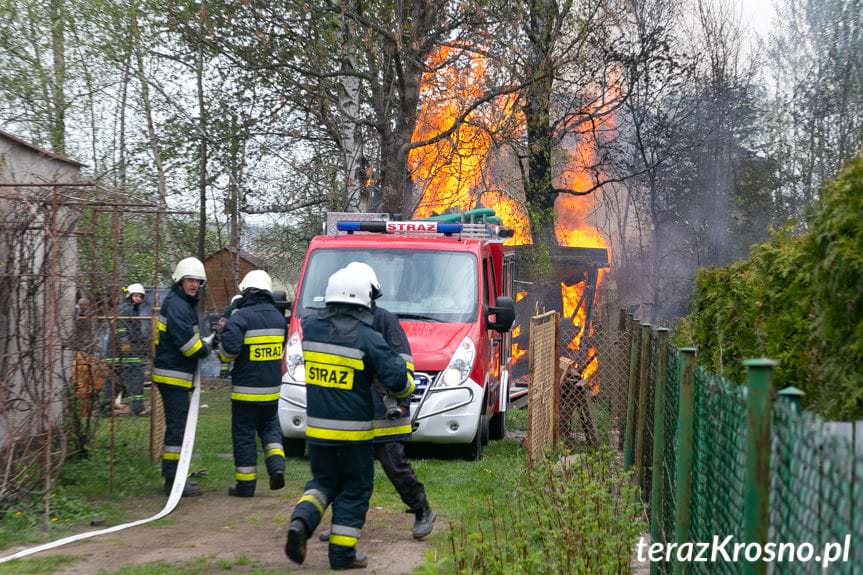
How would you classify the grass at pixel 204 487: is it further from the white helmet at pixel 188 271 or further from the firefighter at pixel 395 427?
the white helmet at pixel 188 271

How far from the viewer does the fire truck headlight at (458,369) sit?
10789 millimetres

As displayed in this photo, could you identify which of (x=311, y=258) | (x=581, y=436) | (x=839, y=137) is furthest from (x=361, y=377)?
(x=839, y=137)

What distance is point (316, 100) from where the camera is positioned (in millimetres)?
18250

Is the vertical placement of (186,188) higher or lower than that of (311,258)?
higher

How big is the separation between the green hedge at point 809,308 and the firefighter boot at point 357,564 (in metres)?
2.96

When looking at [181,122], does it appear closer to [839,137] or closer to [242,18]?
[242,18]

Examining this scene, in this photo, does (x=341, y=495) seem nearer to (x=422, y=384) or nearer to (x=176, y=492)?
(x=176, y=492)

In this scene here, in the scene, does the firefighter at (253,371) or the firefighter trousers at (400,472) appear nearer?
the firefighter trousers at (400,472)

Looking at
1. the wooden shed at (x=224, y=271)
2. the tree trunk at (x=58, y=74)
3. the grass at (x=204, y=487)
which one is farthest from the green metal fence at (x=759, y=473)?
the wooden shed at (x=224, y=271)

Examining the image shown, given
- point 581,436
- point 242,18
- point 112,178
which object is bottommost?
point 581,436

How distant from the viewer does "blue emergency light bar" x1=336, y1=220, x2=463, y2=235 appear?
12155 mm

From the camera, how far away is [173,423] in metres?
9.30

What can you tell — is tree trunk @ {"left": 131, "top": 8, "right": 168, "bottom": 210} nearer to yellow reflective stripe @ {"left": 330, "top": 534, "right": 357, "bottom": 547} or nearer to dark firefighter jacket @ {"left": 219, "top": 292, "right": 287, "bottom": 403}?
dark firefighter jacket @ {"left": 219, "top": 292, "right": 287, "bottom": 403}

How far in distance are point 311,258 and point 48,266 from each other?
425cm
